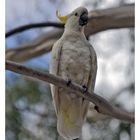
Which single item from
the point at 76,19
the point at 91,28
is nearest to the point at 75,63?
the point at 76,19

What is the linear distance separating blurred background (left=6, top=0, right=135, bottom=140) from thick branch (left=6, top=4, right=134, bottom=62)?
3 cm

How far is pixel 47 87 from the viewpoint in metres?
1.66

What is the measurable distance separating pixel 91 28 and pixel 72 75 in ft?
1.59

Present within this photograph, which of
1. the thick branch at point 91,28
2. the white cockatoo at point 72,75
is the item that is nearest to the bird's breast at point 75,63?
the white cockatoo at point 72,75

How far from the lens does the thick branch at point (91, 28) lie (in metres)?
1.55

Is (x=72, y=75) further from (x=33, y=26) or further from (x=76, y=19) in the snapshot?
(x=33, y=26)

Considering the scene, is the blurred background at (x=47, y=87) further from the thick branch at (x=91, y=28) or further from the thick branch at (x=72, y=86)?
the thick branch at (x=72, y=86)

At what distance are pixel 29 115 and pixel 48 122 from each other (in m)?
0.10

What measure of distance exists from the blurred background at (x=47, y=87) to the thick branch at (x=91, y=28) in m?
0.03

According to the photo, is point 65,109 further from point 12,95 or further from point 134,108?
point 12,95

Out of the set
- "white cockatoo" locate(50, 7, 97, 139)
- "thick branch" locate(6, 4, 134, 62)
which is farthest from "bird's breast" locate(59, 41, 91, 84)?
"thick branch" locate(6, 4, 134, 62)

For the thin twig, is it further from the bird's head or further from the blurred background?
the bird's head

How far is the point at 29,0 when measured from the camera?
155cm
